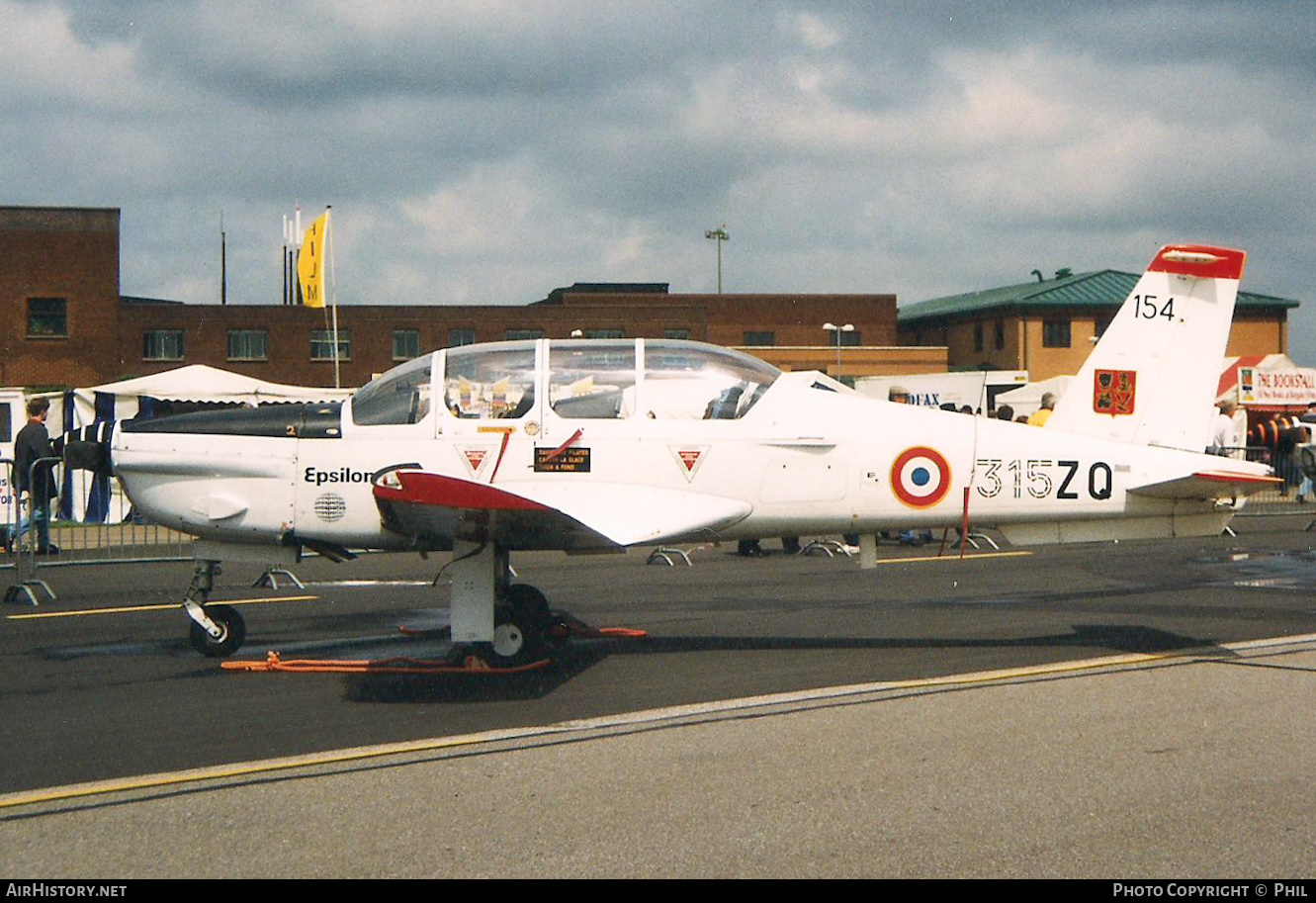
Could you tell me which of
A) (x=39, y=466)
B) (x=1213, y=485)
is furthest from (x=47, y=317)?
(x=1213, y=485)

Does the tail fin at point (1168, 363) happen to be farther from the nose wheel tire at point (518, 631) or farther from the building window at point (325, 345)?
the building window at point (325, 345)

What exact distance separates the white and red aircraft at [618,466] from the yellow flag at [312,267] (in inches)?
842

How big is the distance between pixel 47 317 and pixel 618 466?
53.5 metres

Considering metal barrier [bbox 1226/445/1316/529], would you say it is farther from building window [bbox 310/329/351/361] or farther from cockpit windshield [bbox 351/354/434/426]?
building window [bbox 310/329/351/361]

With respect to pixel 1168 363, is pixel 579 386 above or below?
below

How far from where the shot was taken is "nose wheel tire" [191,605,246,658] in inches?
371

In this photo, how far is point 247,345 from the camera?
62344 millimetres

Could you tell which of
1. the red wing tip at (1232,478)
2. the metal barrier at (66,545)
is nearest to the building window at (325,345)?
the metal barrier at (66,545)

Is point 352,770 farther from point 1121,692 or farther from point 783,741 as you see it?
point 1121,692

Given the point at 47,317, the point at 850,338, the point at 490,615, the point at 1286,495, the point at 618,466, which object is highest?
the point at 850,338

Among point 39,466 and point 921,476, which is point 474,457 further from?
point 39,466

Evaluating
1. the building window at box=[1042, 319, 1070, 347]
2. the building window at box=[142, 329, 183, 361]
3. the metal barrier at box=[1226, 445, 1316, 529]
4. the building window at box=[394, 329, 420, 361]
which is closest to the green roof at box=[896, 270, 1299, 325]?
the building window at box=[1042, 319, 1070, 347]
